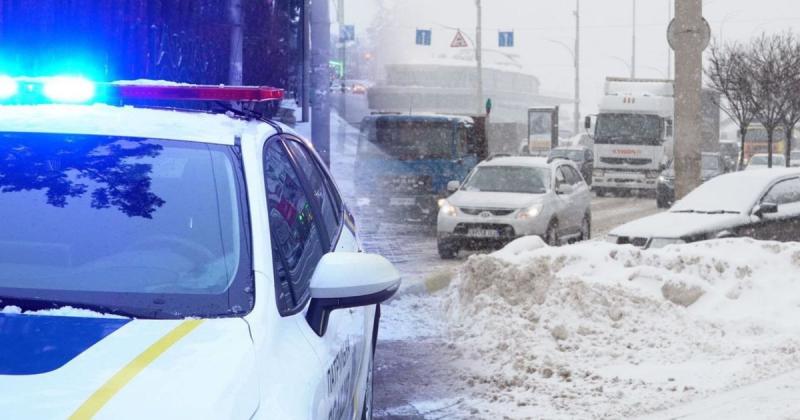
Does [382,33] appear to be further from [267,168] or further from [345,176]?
[267,168]

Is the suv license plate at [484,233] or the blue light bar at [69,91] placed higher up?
the blue light bar at [69,91]

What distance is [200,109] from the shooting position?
13.0ft

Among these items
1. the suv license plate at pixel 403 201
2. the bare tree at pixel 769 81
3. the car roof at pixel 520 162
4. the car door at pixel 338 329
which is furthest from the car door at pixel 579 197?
the car door at pixel 338 329

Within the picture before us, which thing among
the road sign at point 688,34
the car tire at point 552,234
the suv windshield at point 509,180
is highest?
the road sign at point 688,34

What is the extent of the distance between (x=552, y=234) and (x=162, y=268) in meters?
14.1

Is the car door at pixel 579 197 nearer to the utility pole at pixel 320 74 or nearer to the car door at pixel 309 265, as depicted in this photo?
the utility pole at pixel 320 74

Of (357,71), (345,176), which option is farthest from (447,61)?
(345,176)

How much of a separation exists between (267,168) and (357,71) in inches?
2586

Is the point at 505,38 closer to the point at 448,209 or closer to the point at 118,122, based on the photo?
the point at 448,209

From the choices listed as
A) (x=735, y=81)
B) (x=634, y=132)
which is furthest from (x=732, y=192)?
(x=634, y=132)

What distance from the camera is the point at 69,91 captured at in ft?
12.4

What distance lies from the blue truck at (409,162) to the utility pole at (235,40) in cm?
1055

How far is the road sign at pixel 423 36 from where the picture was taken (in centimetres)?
4858

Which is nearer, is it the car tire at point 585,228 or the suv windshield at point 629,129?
the car tire at point 585,228
